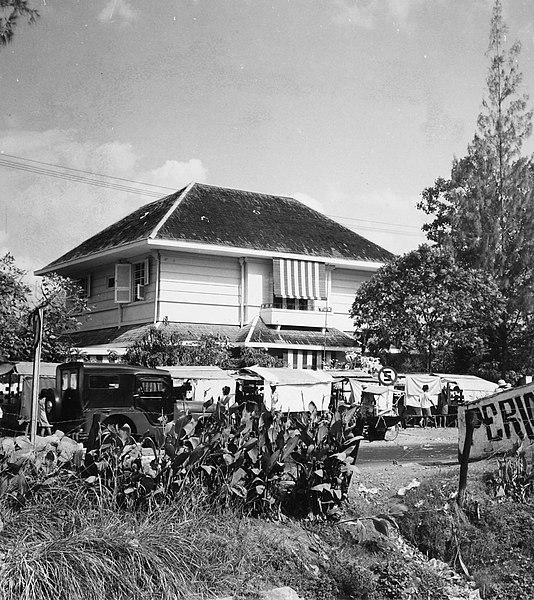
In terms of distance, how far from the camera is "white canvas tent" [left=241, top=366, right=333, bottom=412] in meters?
25.6

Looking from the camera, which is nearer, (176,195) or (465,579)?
(465,579)

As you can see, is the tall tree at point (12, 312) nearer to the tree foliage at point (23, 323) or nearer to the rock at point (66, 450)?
the tree foliage at point (23, 323)

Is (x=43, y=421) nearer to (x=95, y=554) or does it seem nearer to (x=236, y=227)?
(x=95, y=554)

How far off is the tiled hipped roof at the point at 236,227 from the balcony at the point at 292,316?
2.48 meters

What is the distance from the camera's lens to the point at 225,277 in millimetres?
34750

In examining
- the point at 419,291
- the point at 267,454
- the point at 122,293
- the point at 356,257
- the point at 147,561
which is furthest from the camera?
the point at 356,257

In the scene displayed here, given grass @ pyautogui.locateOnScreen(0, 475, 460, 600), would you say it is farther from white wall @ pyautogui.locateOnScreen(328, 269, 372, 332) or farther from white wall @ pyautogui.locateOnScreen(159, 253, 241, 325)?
white wall @ pyautogui.locateOnScreen(328, 269, 372, 332)

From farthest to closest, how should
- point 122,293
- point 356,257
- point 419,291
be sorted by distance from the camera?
point 356,257 < point 122,293 < point 419,291

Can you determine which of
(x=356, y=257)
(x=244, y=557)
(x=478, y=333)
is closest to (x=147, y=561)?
(x=244, y=557)

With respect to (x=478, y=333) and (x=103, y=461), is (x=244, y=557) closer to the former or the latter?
(x=103, y=461)

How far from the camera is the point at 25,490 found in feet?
27.8

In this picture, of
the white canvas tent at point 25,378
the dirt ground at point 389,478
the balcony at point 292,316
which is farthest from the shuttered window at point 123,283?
the dirt ground at point 389,478

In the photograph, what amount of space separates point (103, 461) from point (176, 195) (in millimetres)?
29516

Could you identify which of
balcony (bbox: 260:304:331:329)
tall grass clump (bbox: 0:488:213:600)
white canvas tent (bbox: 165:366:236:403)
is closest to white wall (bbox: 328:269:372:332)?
balcony (bbox: 260:304:331:329)
